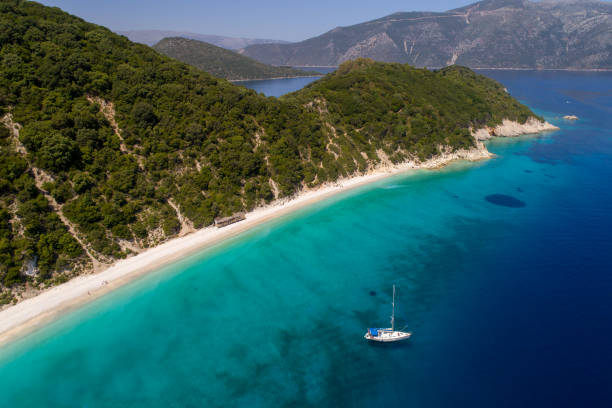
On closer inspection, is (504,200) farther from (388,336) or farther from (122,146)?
(122,146)

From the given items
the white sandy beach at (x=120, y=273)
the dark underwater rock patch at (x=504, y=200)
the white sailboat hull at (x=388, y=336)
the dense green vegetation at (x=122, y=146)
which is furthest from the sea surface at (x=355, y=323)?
the dense green vegetation at (x=122, y=146)

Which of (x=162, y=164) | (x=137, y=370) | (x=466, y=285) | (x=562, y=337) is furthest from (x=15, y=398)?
(x=562, y=337)

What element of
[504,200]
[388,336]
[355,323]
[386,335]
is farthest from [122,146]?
[504,200]

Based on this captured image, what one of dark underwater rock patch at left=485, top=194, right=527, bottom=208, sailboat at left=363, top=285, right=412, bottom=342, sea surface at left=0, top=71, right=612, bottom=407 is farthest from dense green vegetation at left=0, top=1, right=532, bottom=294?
sailboat at left=363, top=285, right=412, bottom=342

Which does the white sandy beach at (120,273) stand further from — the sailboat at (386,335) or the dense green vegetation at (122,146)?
the sailboat at (386,335)

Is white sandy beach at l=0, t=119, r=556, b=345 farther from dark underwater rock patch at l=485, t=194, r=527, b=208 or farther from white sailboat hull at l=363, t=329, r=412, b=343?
dark underwater rock patch at l=485, t=194, r=527, b=208
